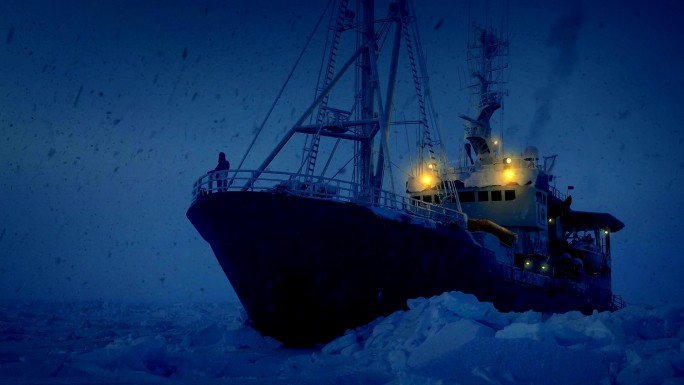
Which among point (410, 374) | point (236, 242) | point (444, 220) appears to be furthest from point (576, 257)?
point (410, 374)

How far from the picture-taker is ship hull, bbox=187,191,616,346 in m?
13.3

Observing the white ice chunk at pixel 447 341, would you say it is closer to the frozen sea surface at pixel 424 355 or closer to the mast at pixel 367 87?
the frozen sea surface at pixel 424 355

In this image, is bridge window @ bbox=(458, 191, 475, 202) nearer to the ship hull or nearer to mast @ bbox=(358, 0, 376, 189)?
mast @ bbox=(358, 0, 376, 189)

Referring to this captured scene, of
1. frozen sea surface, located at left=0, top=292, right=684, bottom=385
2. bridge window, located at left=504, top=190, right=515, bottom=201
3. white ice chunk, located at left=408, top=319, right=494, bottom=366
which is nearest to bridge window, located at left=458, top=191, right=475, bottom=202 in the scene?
bridge window, located at left=504, top=190, right=515, bottom=201

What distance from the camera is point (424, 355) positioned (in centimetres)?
888

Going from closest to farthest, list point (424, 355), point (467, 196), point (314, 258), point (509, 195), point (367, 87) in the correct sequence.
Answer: point (424, 355) < point (314, 258) < point (367, 87) < point (509, 195) < point (467, 196)

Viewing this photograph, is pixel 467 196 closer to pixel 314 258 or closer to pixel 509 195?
pixel 509 195

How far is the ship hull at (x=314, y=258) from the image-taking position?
43.6 feet

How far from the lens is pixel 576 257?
2836 centimetres

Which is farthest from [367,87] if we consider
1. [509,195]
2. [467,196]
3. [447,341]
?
[447,341]

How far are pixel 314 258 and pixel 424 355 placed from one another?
530 centimetres

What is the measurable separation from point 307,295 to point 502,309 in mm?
9394

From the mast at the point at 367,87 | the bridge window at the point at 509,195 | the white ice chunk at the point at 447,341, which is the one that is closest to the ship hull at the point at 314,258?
the white ice chunk at the point at 447,341

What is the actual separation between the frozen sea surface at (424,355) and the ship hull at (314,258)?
0.75m
